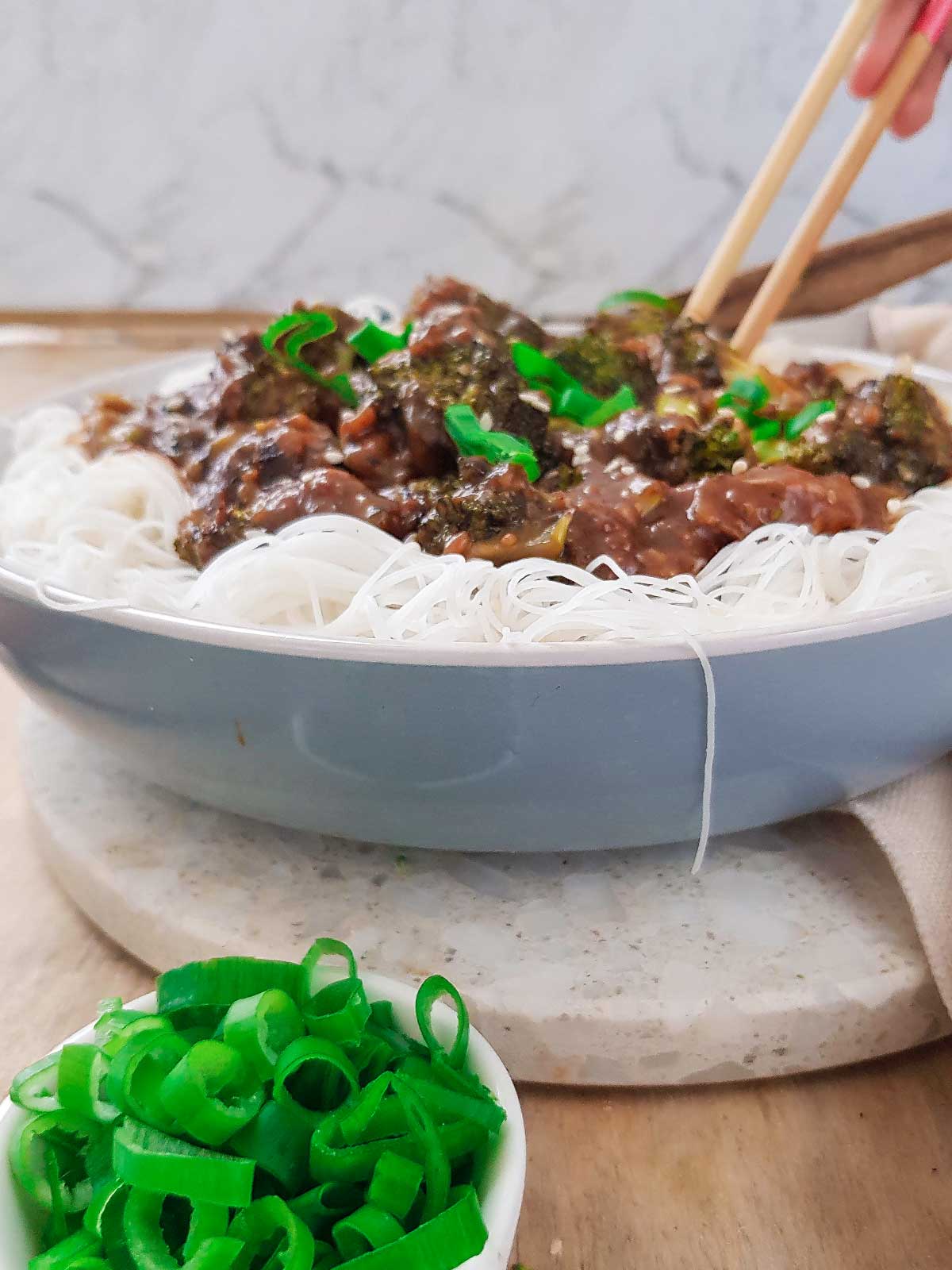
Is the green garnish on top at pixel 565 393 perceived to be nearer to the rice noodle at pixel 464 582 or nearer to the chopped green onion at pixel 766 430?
the chopped green onion at pixel 766 430

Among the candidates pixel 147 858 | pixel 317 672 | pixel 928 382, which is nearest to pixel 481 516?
pixel 317 672

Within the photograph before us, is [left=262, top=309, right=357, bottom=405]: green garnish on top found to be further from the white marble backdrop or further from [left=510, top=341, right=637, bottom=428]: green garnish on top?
the white marble backdrop

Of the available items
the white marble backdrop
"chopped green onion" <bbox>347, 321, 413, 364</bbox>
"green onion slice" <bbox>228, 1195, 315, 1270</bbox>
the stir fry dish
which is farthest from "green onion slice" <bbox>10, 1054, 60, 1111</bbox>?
the white marble backdrop

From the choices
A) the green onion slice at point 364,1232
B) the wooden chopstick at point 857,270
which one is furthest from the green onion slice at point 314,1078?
the wooden chopstick at point 857,270

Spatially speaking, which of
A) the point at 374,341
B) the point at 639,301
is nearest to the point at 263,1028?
the point at 374,341

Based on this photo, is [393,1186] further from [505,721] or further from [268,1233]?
[505,721]

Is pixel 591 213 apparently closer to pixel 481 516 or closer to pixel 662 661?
pixel 481 516
